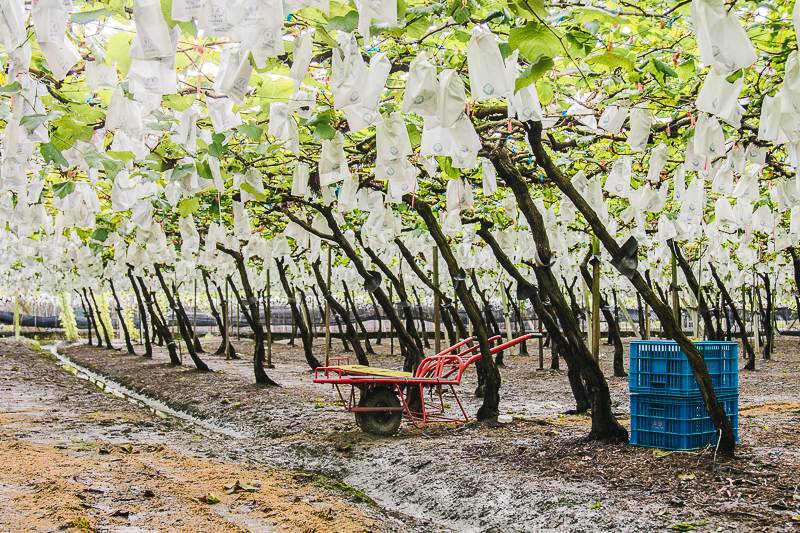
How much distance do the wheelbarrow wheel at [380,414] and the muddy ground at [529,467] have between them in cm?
11

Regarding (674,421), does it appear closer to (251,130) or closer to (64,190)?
(251,130)

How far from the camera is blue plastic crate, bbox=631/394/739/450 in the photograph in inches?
172

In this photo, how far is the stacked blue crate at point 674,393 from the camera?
4.39m

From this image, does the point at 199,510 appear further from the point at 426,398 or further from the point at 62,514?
the point at 426,398

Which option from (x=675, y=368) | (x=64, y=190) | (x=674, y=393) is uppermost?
(x=64, y=190)

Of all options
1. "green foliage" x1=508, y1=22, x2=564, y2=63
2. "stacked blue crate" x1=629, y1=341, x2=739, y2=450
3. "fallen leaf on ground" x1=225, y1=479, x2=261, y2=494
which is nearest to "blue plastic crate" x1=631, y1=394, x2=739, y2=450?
"stacked blue crate" x1=629, y1=341, x2=739, y2=450

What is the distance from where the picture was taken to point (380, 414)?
6.05 m

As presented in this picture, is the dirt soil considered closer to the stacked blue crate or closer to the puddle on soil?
the puddle on soil

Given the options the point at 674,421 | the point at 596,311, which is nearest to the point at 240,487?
the point at 674,421

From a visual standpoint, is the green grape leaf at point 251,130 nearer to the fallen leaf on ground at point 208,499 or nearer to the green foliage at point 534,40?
the green foliage at point 534,40

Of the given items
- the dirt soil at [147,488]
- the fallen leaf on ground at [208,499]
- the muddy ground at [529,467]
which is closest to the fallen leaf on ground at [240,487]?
the dirt soil at [147,488]

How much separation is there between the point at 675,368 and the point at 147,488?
3.61 meters

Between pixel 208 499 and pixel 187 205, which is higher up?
pixel 187 205

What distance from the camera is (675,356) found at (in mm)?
4500
